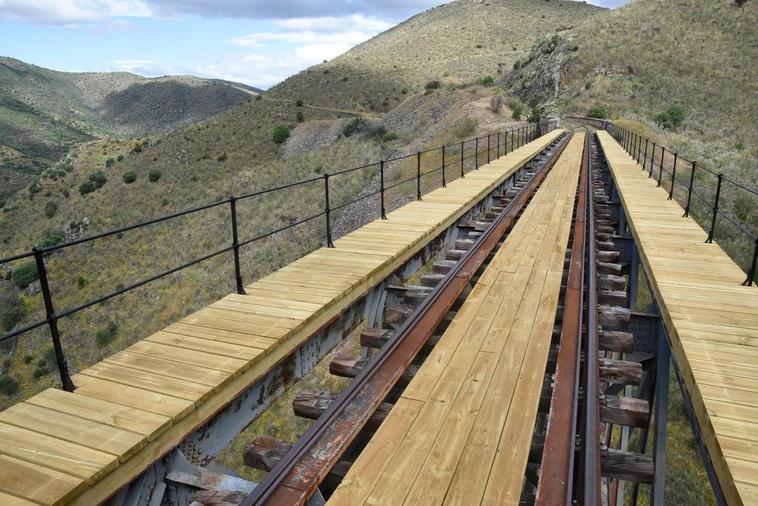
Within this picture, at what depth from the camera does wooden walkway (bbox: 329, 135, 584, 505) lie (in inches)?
113

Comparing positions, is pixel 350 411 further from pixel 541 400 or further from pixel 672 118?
pixel 672 118

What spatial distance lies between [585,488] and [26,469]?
2966 millimetres

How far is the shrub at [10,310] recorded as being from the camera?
143 feet

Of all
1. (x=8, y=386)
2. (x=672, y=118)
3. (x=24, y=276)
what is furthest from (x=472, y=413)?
(x=24, y=276)

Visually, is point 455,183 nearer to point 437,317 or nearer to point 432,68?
point 437,317

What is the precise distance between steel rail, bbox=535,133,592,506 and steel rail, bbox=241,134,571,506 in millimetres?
1152

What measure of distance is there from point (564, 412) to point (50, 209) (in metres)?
81.9

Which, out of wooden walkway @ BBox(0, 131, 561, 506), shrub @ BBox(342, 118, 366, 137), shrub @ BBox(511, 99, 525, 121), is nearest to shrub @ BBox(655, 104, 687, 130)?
shrub @ BBox(511, 99, 525, 121)

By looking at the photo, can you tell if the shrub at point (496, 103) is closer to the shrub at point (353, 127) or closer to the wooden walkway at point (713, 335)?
the shrub at point (353, 127)

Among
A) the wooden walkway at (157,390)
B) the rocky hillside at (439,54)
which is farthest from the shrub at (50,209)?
the wooden walkway at (157,390)

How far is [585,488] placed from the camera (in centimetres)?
290

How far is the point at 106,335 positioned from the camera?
33.8 m

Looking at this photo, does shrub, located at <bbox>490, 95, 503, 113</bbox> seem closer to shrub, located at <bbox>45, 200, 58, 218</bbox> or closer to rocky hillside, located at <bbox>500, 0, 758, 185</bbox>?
rocky hillside, located at <bbox>500, 0, 758, 185</bbox>

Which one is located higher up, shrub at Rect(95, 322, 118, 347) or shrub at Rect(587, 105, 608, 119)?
shrub at Rect(587, 105, 608, 119)
